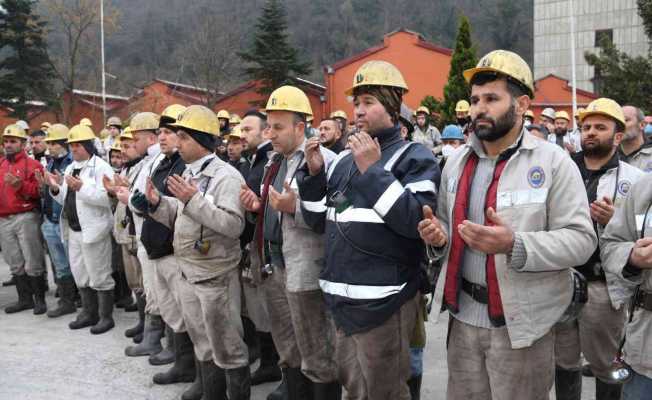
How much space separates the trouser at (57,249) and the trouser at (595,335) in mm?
6409

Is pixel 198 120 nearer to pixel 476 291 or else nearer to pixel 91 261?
pixel 476 291

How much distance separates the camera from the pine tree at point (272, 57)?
33.9 m

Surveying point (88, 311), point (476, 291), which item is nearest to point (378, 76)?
point (476, 291)

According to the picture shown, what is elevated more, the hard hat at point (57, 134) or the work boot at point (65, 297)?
the hard hat at point (57, 134)

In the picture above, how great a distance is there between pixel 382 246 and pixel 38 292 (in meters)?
6.63

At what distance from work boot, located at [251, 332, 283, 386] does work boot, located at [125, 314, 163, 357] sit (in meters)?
1.37

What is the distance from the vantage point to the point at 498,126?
290 cm

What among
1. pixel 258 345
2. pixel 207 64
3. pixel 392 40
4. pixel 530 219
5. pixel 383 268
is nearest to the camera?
pixel 530 219

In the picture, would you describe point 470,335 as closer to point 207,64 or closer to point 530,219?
point 530,219

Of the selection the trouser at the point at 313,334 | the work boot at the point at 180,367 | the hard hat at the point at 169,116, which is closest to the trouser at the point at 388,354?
the trouser at the point at 313,334

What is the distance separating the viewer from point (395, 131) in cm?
349

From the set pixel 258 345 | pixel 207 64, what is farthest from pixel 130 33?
pixel 258 345

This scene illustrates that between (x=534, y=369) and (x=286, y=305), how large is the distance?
7.07ft

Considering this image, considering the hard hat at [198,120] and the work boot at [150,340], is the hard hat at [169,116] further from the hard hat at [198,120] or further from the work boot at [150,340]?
the work boot at [150,340]
